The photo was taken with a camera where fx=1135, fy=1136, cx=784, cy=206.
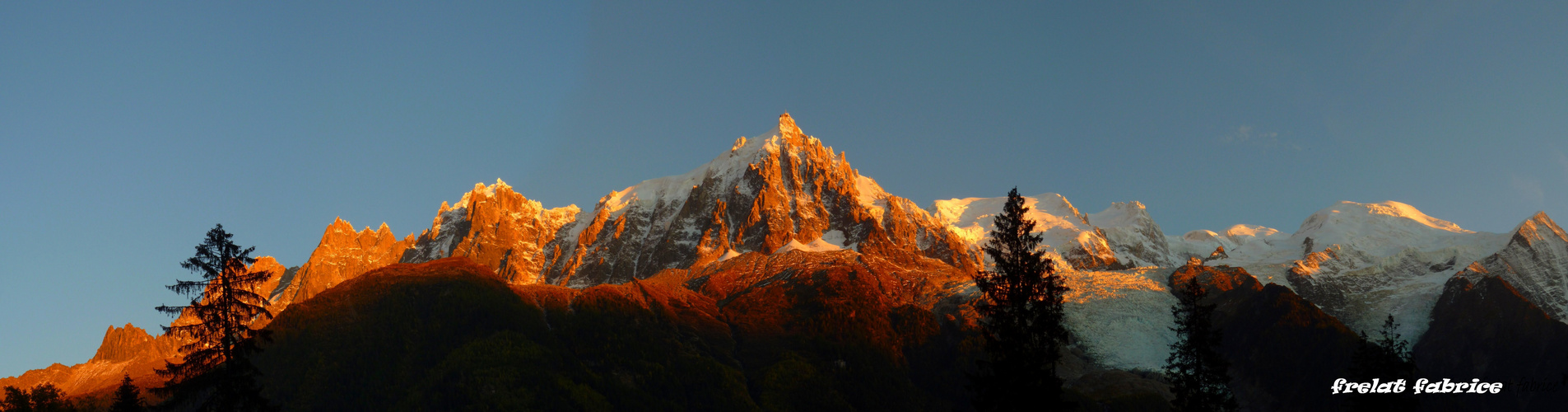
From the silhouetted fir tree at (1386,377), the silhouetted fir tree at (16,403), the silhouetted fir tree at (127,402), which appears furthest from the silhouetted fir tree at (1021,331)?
the silhouetted fir tree at (16,403)

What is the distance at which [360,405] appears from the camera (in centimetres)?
18800

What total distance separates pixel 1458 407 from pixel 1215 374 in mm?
146092

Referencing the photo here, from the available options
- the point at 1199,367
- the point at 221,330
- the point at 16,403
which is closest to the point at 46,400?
the point at 16,403

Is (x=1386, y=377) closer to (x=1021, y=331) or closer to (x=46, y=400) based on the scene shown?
(x=1021, y=331)

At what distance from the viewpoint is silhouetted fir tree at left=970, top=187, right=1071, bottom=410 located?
186ft

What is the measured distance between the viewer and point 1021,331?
57.0 metres

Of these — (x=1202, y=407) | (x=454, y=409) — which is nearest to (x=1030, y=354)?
(x=1202, y=407)

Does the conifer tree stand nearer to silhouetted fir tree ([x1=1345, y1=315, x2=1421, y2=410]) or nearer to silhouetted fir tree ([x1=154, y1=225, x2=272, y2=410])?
silhouetted fir tree ([x1=154, y1=225, x2=272, y2=410])

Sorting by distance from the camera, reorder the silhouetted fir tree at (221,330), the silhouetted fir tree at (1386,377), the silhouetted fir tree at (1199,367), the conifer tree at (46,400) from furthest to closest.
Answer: the silhouetted fir tree at (1386,377), the silhouetted fir tree at (1199,367), the conifer tree at (46,400), the silhouetted fir tree at (221,330)

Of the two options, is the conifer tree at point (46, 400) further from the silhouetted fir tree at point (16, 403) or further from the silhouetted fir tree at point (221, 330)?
the silhouetted fir tree at point (221, 330)

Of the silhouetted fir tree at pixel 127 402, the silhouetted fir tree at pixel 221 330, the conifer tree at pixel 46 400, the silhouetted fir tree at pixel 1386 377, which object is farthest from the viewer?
the silhouetted fir tree at pixel 1386 377

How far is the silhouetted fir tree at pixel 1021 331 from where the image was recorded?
5659 cm

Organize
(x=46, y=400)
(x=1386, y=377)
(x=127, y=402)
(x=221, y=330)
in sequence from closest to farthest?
(x=221, y=330) < (x=127, y=402) < (x=46, y=400) < (x=1386, y=377)

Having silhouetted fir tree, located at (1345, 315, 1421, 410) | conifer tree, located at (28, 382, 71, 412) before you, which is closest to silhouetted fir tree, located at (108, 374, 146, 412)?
conifer tree, located at (28, 382, 71, 412)
